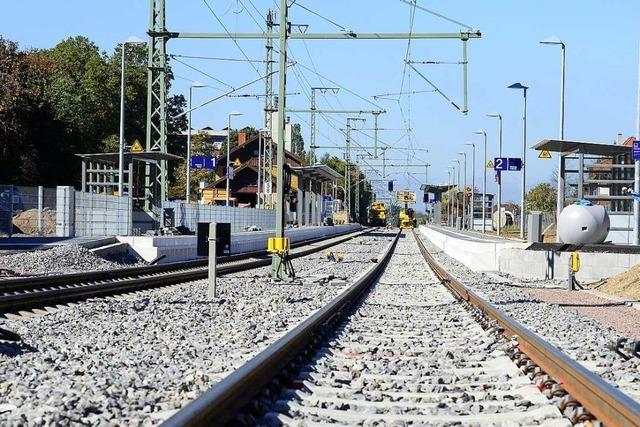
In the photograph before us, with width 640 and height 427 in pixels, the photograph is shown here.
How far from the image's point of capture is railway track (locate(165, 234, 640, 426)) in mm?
6742

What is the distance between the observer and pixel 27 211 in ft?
124

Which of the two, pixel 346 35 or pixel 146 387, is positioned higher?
pixel 346 35

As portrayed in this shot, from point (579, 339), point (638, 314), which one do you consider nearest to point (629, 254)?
point (638, 314)

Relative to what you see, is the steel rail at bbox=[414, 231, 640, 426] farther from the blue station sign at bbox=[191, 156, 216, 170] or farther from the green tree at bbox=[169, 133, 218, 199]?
the green tree at bbox=[169, 133, 218, 199]

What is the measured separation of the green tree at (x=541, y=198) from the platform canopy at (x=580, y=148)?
247 feet

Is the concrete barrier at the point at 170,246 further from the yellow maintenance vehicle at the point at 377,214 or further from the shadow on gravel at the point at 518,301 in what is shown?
the yellow maintenance vehicle at the point at 377,214

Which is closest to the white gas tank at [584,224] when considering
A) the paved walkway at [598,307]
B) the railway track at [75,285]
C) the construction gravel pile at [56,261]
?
the paved walkway at [598,307]

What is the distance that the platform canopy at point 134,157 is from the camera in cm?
3696

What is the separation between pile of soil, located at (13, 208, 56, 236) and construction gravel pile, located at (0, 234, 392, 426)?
20.2m

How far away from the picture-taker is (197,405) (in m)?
5.95

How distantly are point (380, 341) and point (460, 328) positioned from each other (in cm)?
228

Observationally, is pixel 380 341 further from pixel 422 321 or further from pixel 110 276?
pixel 110 276

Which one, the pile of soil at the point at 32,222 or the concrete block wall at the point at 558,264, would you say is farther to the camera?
the pile of soil at the point at 32,222

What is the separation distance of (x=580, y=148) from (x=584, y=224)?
2414 millimetres
